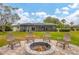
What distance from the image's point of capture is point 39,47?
8.16 ft

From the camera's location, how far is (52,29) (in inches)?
98.3

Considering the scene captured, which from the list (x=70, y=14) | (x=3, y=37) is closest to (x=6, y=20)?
(x=3, y=37)

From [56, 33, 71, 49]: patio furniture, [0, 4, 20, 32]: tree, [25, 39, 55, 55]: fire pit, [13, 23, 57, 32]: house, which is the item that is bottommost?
[25, 39, 55, 55]: fire pit

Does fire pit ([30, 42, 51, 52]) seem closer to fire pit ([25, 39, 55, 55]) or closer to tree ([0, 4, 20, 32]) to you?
fire pit ([25, 39, 55, 55])

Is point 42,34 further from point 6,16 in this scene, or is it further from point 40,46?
point 6,16

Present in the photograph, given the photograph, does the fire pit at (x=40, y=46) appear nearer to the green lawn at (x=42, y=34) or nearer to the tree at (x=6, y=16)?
the green lawn at (x=42, y=34)

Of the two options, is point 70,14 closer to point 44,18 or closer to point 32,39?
point 44,18

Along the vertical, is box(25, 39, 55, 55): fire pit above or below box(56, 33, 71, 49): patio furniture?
below

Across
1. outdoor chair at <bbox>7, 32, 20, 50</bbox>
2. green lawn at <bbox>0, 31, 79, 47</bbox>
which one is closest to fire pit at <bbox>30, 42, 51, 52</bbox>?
green lawn at <bbox>0, 31, 79, 47</bbox>

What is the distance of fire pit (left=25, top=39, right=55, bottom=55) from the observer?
96.3 inches

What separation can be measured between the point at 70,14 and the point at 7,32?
3.18 ft

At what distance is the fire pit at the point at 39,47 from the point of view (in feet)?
8.02

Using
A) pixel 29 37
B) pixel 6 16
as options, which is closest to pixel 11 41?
pixel 29 37
